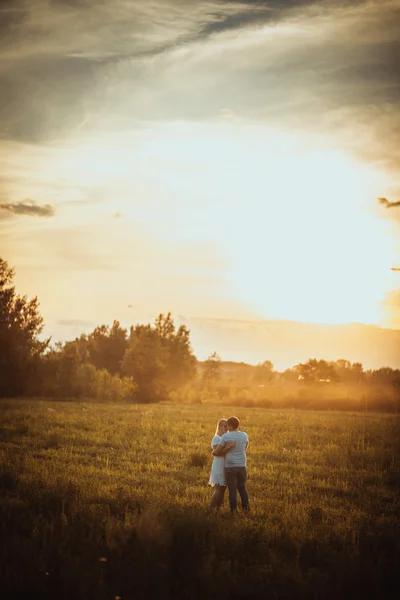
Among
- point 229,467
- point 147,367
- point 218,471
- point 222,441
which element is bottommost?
point 218,471

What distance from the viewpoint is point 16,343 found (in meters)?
59.6

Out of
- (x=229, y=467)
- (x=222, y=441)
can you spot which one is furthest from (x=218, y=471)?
(x=222, y=441)

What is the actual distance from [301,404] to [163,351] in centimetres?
2829

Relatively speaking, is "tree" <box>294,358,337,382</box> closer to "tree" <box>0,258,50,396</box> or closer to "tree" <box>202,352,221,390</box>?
"tree" <box>202,352,221,390</box>

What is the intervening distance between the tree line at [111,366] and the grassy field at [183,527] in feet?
138

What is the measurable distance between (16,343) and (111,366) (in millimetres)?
43111

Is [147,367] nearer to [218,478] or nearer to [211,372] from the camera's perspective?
[211,372]

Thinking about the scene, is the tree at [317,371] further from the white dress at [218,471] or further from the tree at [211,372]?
the white dress at [218,471]

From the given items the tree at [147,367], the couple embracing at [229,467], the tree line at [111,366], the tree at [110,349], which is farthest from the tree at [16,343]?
the couple embracing at [229,467]

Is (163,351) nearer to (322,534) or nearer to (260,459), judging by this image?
(260,459)

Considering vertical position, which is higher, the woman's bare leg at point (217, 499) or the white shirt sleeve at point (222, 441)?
the white shirt sleeve at point (222, 441)

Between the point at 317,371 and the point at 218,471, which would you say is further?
the point at 317,371

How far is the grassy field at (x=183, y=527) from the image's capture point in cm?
707

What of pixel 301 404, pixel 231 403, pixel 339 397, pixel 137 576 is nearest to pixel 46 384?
pixel 231 403
